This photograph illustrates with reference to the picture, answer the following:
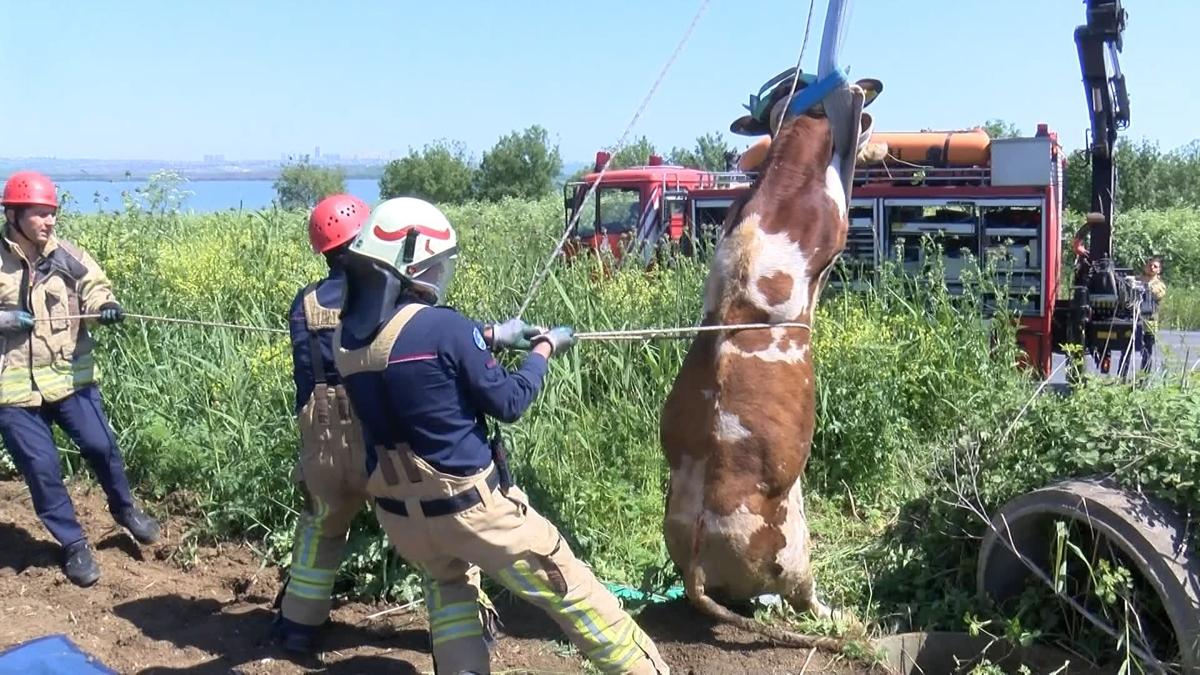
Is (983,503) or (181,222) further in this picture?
(181,222)

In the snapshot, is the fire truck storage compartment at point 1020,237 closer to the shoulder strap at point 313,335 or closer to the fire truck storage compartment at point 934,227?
the fire truck storage compartment at point 934,227

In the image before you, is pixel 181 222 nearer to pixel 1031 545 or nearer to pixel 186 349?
pixel 186 349

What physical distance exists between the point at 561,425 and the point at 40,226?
2.79 metres

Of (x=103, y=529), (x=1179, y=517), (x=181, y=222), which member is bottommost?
(x=103, y=529)

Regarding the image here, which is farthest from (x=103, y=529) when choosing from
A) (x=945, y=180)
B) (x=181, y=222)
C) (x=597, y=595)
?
(x=945, y=180)

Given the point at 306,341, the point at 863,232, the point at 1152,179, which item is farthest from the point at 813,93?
the point at 1152,179

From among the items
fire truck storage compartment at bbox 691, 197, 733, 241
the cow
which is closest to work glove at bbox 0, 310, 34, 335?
the cow

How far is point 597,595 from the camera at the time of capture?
3500 mm

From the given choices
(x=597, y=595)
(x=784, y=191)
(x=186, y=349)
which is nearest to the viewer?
(x=597, y=595)

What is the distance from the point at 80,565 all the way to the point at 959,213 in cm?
784

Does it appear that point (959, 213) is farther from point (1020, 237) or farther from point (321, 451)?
point (321, 451)

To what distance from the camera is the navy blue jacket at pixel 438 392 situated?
125 inches

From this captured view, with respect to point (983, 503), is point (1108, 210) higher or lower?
higher

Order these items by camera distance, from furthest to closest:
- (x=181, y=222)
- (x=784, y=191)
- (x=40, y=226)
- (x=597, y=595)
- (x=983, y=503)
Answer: (x=181, y=222) < (x=40, y=226) < (x=983, y=503) < (x=784, y=191) < (x=597, y=595)
